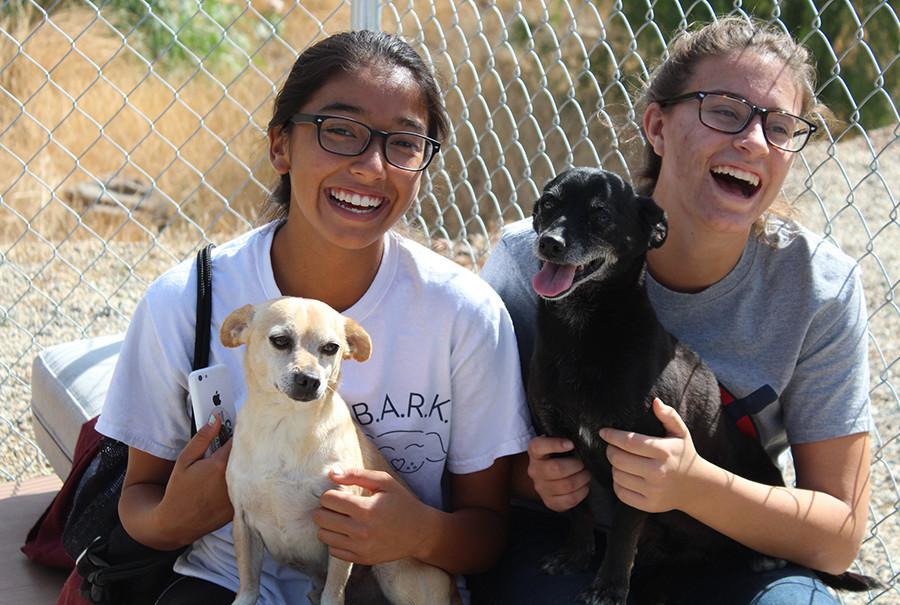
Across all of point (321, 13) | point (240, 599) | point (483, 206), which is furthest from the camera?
point (321, 13)

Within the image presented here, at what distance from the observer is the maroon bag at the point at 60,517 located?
8.17 feet

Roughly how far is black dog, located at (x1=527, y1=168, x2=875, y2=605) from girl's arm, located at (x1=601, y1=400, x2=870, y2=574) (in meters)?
0.07

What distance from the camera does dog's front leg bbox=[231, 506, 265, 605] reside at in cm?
203

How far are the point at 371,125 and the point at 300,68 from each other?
23 cm

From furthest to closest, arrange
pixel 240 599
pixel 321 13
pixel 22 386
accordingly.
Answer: pixel 321 13 < pixel 22 386 < pixel 240 599

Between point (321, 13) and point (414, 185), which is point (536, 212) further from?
point (321, 13)

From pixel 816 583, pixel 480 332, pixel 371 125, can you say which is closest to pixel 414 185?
pixel 371 125

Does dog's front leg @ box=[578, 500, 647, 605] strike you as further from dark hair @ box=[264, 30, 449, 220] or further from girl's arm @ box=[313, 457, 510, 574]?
dark hair @ box=[264, 30, 449, 220]

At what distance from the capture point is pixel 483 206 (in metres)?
6.44

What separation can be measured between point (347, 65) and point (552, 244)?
60 cm

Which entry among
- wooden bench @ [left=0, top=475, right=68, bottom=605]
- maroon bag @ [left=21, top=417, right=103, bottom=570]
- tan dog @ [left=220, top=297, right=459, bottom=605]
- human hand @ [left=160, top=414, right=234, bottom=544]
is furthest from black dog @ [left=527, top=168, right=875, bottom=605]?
wooden bench @ [left=0, top=475, right=68, bottom=605]

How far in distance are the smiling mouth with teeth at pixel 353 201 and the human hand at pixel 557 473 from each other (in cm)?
63

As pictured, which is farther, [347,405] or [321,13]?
[321,13]

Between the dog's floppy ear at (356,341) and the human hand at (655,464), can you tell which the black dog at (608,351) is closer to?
the human hand at (655,464)
